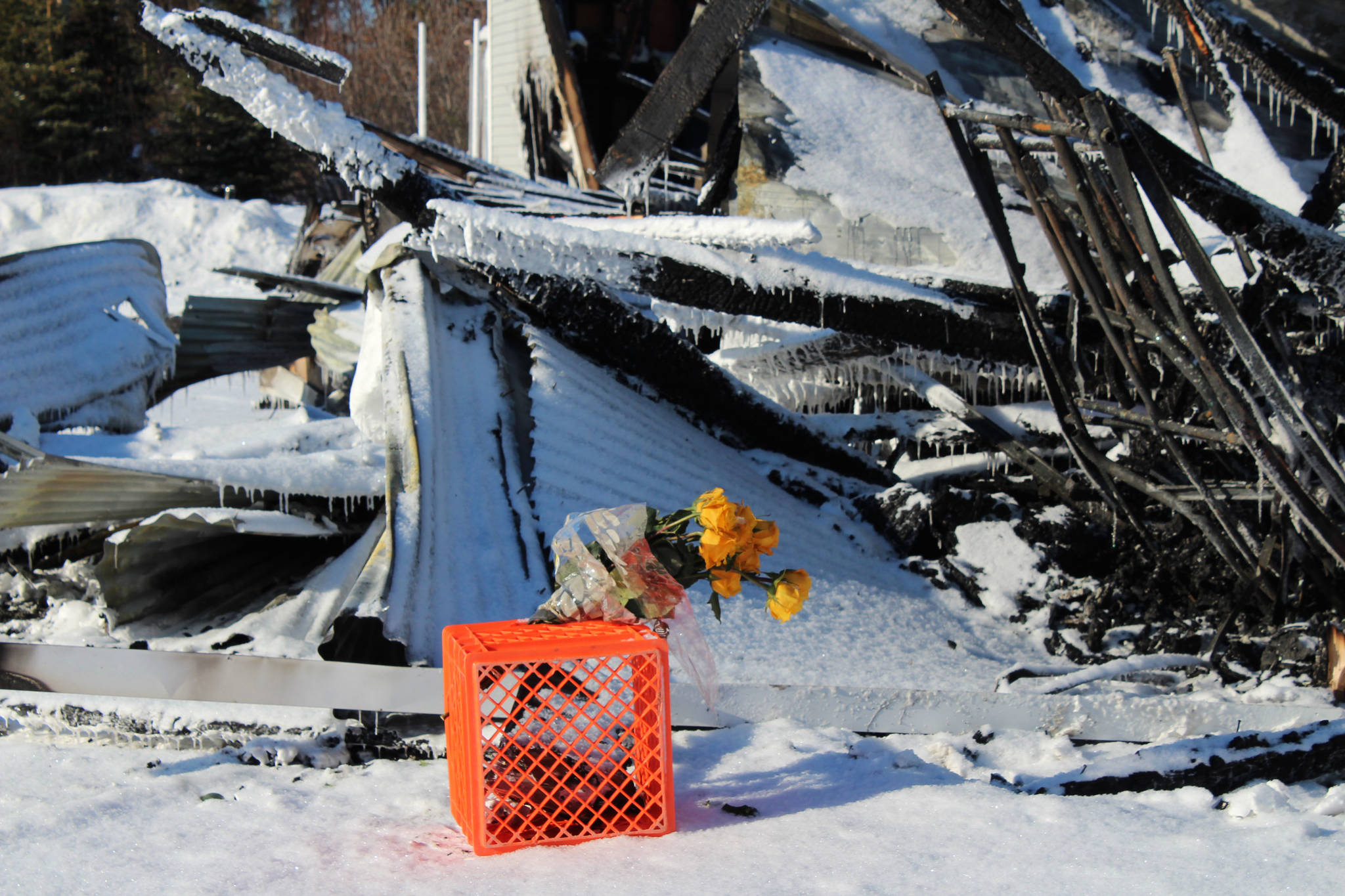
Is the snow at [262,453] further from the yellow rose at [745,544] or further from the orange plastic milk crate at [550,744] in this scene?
the yellow rose at [745,544]

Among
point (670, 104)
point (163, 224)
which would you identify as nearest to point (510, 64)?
point (670, 104)

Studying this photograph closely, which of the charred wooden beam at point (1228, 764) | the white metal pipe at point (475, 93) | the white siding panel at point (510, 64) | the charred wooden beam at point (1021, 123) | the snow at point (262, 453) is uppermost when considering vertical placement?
the white metal pipe at point (475, 93)

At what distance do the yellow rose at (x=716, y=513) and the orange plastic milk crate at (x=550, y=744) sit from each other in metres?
0.24

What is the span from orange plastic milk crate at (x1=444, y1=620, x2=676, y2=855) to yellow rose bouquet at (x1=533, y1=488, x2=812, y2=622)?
0.06 m

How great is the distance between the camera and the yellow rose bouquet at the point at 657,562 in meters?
1.86

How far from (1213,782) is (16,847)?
2416mm

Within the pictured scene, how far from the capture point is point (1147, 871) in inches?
62.9

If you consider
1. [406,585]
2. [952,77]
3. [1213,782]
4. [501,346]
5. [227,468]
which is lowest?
[1213,782]

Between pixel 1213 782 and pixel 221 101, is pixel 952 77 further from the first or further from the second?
pixel 221 101

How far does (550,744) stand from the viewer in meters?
1.87

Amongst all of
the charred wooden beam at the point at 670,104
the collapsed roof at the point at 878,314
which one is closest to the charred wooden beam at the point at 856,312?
the collapsed roof at the point at 878,314

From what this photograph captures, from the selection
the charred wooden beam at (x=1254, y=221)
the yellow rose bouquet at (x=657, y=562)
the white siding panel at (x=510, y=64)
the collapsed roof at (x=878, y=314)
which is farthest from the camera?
the white siding panel at (x=510, y=64)

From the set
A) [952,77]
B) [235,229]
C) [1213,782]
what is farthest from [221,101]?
[1213,782]

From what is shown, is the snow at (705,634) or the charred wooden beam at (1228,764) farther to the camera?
the charred wooden beam at (1228,764)
